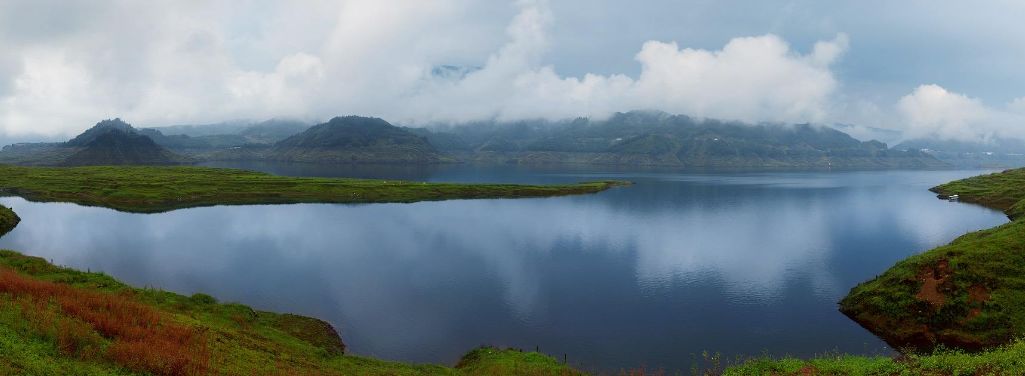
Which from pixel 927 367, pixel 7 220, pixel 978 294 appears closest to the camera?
pixel 927 367

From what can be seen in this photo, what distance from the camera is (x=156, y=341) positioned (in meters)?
24.5

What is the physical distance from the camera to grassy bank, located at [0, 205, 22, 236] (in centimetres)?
9719

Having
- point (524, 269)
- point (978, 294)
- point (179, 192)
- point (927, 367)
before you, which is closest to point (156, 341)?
point (927, 367)

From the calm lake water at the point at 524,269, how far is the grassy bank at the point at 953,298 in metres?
3.53

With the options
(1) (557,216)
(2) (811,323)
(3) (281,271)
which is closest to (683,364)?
(2) (811,323)

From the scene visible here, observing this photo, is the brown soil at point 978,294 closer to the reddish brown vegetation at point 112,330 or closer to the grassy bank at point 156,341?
the grassy bank at point 156,341

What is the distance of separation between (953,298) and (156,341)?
68.3 metres

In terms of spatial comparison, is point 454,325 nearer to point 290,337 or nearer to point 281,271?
point 290,337

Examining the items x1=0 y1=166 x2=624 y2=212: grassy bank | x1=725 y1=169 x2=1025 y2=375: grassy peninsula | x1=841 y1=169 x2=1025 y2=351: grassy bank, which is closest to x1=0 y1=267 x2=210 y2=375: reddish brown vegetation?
x1=725 y1=169 x2=1025 y2=375: grassy peninsula

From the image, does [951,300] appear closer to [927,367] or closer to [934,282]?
[934,282]

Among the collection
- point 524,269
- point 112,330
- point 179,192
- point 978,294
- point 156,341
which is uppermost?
point 179,192

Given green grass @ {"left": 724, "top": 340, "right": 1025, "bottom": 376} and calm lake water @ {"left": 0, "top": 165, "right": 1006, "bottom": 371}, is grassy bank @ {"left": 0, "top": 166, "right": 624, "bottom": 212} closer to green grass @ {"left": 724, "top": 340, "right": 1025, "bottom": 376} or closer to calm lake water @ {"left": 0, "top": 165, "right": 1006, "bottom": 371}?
calm lake water @ {"left": 0, "top": 165, "right": 1006, "bottom": 371}

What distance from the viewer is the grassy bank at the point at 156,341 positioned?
20.2m

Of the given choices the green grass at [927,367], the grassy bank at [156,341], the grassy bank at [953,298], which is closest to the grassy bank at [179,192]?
the grassy bank at [156,341]
